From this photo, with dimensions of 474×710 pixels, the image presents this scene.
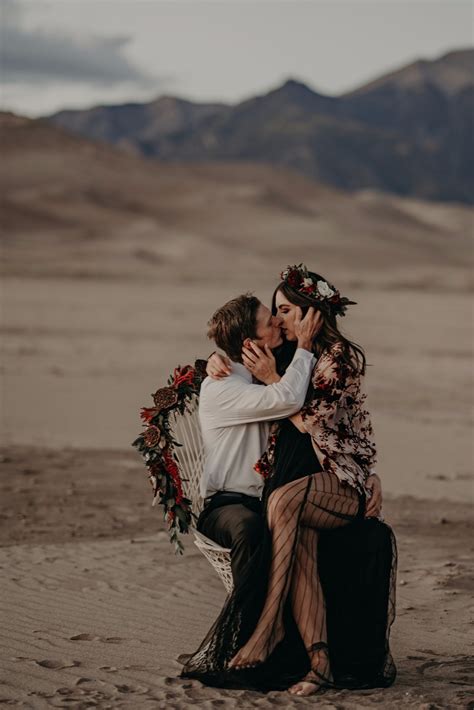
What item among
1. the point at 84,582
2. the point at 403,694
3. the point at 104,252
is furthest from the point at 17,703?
the point at 104,252

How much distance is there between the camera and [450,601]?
6.94 m

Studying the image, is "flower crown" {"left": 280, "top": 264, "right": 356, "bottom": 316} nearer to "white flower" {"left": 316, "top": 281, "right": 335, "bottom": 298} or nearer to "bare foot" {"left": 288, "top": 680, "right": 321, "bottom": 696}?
"white flower" {"left": 316, "top": 281, "right": 335, "bottom": 298}

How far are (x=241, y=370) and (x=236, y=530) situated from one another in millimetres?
799

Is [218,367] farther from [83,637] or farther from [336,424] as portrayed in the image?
[83,637]

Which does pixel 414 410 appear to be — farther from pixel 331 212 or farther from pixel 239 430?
pixel 331 212

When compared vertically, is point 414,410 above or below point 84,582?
above

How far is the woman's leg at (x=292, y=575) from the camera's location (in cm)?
510

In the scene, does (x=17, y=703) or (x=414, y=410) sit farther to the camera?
(x=414, y=410)

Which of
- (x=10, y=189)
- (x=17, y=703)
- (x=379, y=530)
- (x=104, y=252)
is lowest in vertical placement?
(x=17, y=703)

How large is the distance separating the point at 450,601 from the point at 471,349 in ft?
58.6

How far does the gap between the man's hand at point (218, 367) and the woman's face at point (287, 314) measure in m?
0.30

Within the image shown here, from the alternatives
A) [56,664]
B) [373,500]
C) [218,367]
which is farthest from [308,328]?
[56,664]

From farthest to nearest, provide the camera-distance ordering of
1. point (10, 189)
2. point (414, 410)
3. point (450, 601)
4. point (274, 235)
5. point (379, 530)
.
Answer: point (10, 189), point (274, 235), point (414, 410), point (450, 601), point (379, 530)

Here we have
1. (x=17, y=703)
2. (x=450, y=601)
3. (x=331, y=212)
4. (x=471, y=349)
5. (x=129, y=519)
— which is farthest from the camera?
(x=331, y=212)
